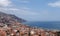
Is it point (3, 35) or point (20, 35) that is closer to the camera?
point (20, 35)

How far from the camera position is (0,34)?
19031 mm

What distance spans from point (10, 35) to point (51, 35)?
3.99 m

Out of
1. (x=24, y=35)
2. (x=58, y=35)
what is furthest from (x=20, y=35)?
(x=58, y=35)

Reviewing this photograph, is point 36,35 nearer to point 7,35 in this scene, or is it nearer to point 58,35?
point 58,35

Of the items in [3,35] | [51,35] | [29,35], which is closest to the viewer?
[29,35]

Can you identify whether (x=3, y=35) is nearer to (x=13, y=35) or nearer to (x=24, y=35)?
(x=13, y=35)

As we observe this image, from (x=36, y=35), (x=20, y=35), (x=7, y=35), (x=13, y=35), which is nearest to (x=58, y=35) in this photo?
(x=36, y=35)

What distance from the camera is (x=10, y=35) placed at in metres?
18.4

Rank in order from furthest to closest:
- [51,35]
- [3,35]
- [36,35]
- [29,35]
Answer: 1. [3,35]
2. [51,35]
3. [36,35]
4. [29,35]

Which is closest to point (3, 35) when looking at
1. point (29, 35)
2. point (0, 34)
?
point (0, 34)

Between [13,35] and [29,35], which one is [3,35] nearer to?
[13,35]

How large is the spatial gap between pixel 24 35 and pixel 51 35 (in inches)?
129

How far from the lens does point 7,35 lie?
768 inches

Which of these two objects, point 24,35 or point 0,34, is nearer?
point 24,35
